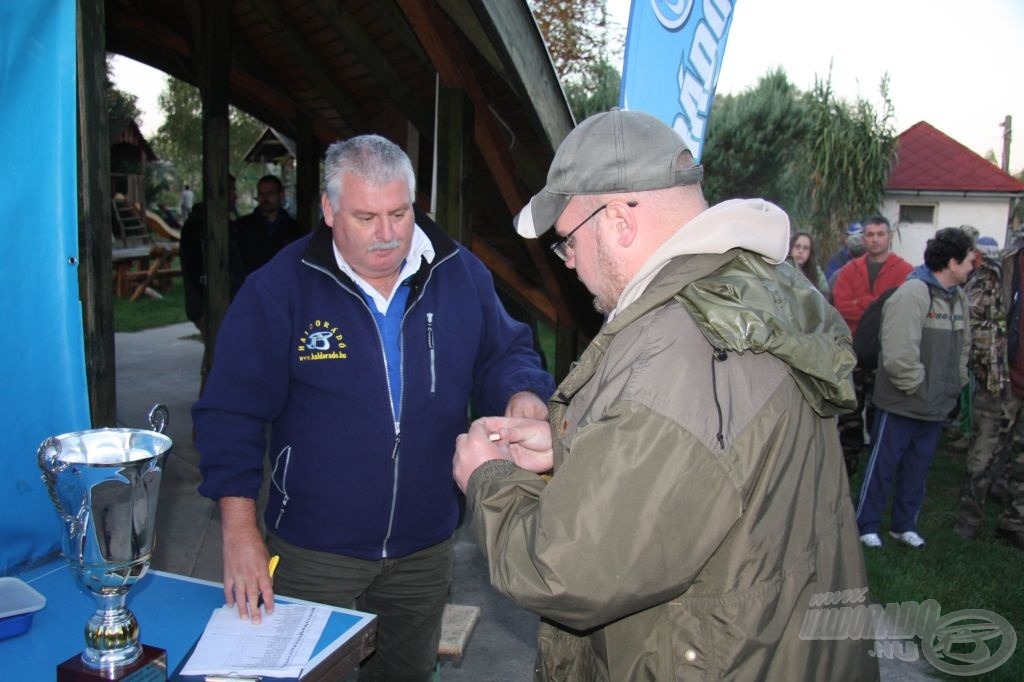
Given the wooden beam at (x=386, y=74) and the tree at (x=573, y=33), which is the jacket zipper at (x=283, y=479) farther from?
the tree at (x=573, y=33)

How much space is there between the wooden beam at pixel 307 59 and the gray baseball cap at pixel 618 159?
4844mm

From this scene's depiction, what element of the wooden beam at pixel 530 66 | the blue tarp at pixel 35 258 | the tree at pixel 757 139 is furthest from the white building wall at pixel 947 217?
the blue tarp at pixel 35 258

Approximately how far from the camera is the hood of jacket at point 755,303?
4.36ft

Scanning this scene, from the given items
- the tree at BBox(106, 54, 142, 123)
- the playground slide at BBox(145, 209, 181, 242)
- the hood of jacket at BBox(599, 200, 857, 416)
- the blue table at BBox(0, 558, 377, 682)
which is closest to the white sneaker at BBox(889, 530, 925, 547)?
the hood of jacket at BBox(599, 200, 857, 416)

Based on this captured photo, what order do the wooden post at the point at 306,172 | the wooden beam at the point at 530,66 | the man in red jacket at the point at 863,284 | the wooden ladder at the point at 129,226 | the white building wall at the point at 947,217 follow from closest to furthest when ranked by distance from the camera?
the wooden beam at the point at 530,66, the man in red jacket at the point at 863,284, the wooden post at the point at 306,172, the white building wall at the point at 947,217, the wooden ladder at the point at 129,226

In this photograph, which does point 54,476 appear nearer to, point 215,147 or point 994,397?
point 215,147

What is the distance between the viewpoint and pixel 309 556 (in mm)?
2426

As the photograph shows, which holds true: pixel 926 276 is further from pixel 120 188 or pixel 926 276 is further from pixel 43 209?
pixel 120 188

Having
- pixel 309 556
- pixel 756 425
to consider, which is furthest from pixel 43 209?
pixel 756 425

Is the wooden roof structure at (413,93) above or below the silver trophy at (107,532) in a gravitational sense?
above

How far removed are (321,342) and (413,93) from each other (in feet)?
11.7

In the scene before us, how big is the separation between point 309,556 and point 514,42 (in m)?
2.50

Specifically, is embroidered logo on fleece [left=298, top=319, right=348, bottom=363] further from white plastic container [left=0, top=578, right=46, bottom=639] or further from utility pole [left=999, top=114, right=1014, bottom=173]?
utility pole [left=999, top=114, right=1014, bottom=173]

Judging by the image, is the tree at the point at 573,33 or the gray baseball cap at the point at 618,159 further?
the tree at the point at 573,33
